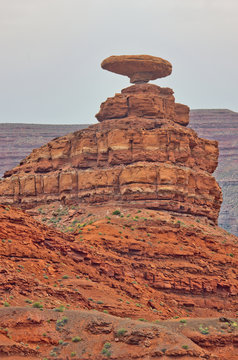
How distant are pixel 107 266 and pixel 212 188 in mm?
16848

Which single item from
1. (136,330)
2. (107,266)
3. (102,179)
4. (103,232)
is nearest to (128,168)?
(102,179)

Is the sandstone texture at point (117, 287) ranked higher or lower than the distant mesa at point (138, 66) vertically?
lower

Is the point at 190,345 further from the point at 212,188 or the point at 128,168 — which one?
the point at 212,188

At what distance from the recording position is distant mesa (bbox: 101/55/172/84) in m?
64.8

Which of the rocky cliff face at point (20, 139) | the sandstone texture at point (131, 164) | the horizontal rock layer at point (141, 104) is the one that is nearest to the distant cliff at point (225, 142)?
the rocky cliff face at point (20, 139)

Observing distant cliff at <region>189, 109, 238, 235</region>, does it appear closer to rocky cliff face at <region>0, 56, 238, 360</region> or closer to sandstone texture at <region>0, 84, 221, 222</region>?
sandstone texture at <region>0, 84, 221, 222</region>

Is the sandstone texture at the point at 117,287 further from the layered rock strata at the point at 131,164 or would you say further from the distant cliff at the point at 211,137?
the distant cliff at the point at 211,137

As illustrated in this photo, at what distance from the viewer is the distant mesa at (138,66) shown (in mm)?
64750

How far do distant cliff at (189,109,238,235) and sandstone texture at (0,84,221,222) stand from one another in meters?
74.7

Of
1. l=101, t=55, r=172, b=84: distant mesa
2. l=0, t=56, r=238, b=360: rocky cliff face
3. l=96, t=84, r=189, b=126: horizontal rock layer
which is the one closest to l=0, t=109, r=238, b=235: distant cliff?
l=101, t=55, r=172, b=84: distant mesa

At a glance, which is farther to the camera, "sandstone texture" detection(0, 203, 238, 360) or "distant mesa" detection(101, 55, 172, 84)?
"distant mesa" detection(101, 55, 172, 84)

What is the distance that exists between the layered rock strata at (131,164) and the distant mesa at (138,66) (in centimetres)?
239

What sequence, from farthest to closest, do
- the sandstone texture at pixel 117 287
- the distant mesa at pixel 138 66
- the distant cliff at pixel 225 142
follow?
the distant cliff at pixel 225 142
the distant mesa at pixel 138 66
the sandstone texture at pixel 117 287

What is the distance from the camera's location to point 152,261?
53.0 metres
